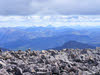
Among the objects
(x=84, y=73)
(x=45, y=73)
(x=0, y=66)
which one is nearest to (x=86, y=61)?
(x=84, y=73)

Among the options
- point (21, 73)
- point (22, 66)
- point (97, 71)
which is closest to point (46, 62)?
point (22, 66)

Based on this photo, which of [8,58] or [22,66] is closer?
[22,66]

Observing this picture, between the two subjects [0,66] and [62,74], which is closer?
[62,74]

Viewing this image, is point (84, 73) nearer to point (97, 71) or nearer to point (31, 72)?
point (97, 71)

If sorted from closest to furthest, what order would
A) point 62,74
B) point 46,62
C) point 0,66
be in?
point 62,74 → point 0,66 → point 46,62

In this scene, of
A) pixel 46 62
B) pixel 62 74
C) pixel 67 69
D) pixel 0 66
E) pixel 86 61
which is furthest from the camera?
pixel 86 61

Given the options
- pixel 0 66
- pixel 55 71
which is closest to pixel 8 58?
pixel 0 66

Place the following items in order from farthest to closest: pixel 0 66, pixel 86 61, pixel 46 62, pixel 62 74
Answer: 1. pixel 86 61
2. pixel 46 62
3. pixel 0 66
4. pixel 62 74

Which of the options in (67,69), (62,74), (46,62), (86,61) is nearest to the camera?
(62,74)

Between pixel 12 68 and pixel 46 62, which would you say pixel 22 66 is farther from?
pixel 46 62
